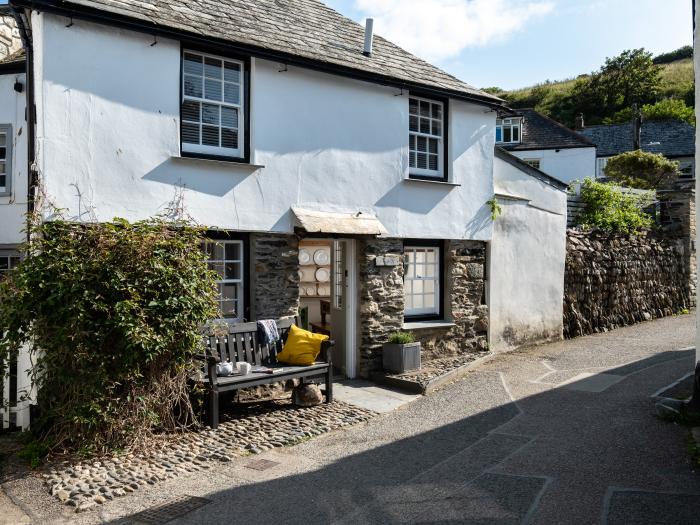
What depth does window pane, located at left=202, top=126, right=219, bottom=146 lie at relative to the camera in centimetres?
938

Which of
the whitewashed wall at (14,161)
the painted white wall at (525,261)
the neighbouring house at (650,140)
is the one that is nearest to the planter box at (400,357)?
the painted white wall at (525,261)

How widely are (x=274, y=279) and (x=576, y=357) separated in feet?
21.5

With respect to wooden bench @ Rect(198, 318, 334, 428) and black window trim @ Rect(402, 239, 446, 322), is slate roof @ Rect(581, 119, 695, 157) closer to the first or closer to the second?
black window trim @ Rect(402, 239, 446, 322)

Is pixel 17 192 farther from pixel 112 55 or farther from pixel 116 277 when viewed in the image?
pixel 116 277

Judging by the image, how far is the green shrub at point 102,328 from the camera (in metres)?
7.01

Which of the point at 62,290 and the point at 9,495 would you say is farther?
the point at 62,290

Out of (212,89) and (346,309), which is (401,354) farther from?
(212,89)

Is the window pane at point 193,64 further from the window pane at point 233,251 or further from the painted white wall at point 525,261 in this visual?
the painted white wall at point 525,261

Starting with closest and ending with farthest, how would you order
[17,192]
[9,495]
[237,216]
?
[9,495] → [237,216] → [17,192]

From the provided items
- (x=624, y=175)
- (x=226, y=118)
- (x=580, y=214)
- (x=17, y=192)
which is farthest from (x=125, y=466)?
(x=624, y=175)

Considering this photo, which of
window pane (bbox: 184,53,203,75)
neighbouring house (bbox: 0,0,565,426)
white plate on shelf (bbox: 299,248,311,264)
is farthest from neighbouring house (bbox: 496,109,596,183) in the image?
window pane (bbox: 184,53,203,75)

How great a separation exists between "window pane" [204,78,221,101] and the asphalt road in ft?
17.3

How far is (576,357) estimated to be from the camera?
12.6m

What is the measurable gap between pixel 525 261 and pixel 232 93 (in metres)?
7.55
